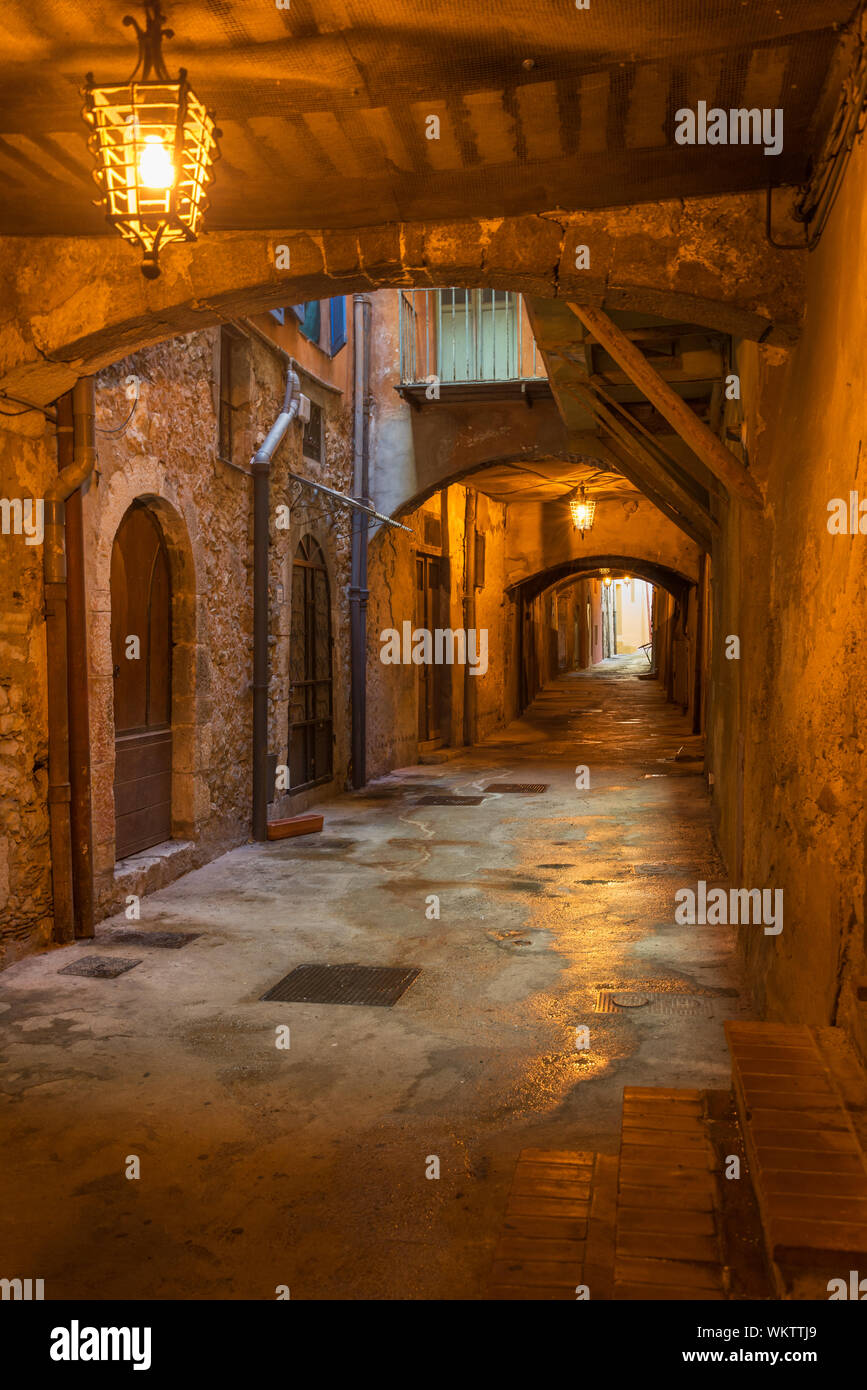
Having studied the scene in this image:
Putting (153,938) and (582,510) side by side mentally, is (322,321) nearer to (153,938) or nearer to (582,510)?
(582,510)

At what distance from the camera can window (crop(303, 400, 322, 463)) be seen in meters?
11.0

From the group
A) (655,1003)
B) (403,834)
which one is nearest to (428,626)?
(403,834)

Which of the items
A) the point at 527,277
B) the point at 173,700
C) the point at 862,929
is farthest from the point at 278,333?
the point at 862,929

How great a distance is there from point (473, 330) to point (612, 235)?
893cm

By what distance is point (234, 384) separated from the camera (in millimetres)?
8938

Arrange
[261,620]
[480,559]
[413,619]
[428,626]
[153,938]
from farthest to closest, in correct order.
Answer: [480,559] → [428,626] → [413,619] → [261,620] → [153,938]

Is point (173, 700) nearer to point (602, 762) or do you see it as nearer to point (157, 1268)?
point (157, 1268)

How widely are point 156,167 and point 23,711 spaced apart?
3400 mm

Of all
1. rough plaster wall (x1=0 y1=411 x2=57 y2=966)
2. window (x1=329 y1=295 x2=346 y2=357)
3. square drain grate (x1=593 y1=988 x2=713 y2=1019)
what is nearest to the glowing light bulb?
rough plaster wall (x1=0 y1=411 x2=57 y2=966)

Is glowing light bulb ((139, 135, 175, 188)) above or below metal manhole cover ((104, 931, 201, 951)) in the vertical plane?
above

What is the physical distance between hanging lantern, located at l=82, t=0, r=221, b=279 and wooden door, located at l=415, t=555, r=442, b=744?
11726 millimetres

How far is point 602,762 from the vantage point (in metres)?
14.5

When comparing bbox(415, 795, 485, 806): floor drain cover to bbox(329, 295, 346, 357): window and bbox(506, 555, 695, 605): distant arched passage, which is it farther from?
bbox(506, 555, 695, 605): distant arched passage

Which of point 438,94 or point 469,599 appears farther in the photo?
point 469,599
